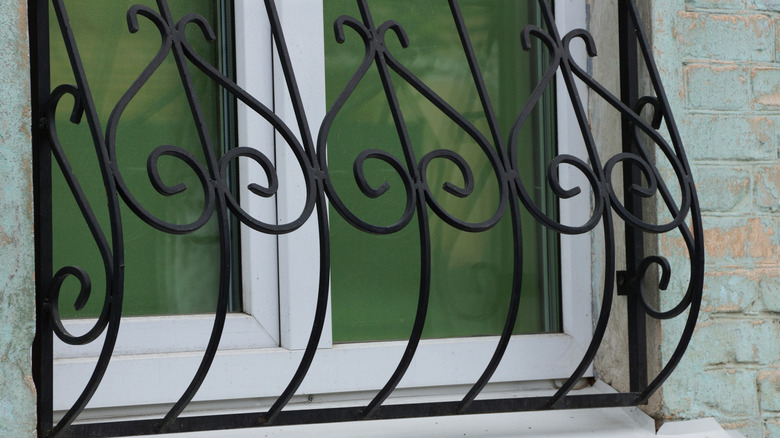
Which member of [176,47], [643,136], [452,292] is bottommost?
[452,292]

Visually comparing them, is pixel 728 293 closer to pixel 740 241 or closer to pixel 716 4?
pixel 740 241

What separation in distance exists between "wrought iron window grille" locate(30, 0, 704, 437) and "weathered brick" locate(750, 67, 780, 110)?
18cm

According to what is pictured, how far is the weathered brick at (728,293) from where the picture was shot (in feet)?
4.90

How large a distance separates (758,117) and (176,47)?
1027 millimetres

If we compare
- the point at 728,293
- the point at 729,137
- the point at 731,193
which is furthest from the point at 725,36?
the point at 728,293

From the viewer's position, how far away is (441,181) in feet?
5.18

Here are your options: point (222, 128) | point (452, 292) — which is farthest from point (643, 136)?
point (222, 128)

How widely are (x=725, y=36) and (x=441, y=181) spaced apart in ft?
1.88

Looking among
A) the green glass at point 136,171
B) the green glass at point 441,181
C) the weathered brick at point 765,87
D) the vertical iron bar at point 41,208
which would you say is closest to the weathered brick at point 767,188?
the weathered brick at point 765,87

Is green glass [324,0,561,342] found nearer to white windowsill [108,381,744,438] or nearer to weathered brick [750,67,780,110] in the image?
white windowsill [108,381,744,438]

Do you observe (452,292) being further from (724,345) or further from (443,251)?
(724,345)

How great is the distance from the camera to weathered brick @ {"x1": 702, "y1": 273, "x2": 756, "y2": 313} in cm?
149

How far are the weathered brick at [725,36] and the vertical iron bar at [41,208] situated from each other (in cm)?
105

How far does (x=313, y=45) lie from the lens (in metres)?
1.48
